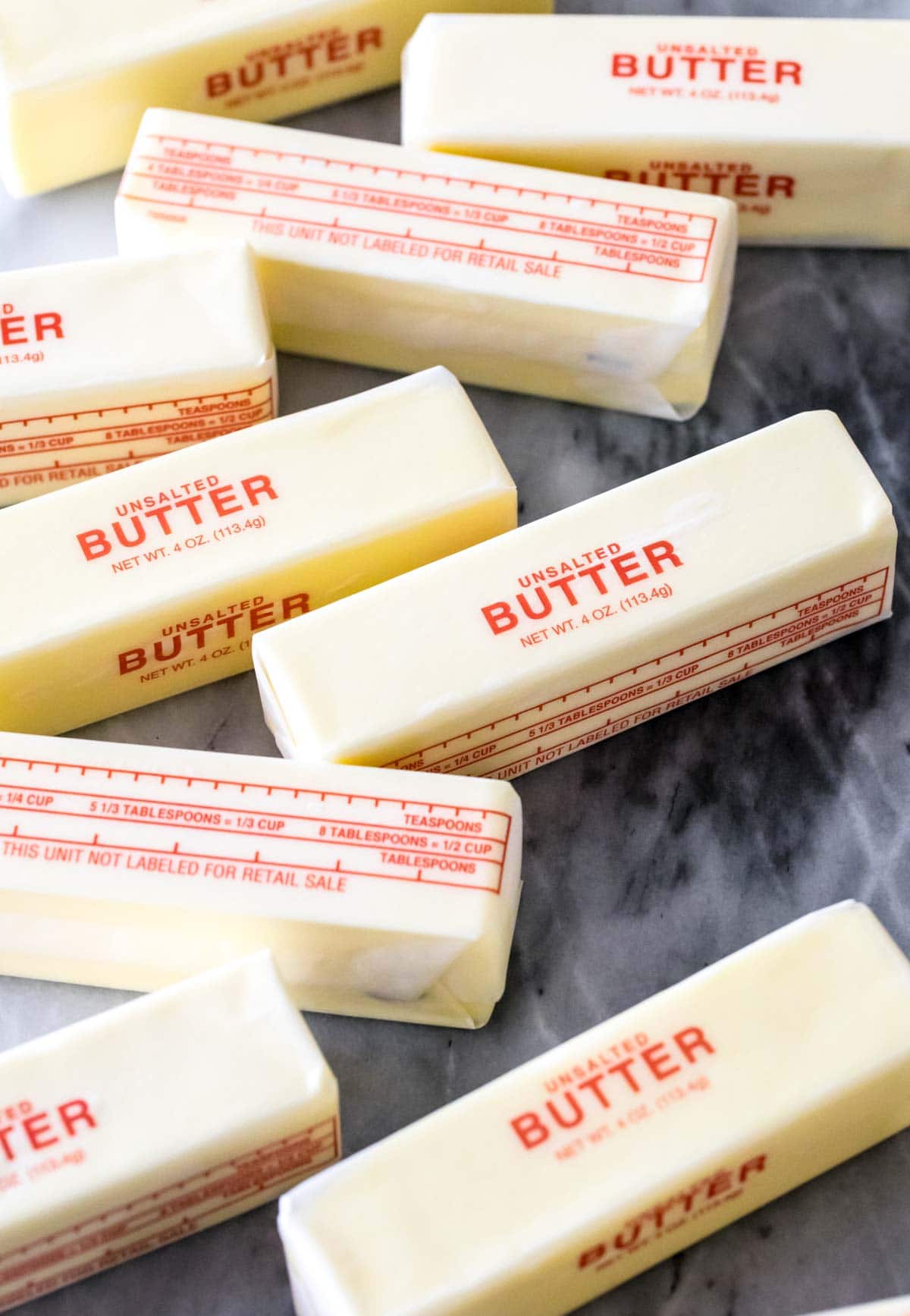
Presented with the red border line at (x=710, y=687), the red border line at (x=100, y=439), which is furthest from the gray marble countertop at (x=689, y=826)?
the red border line at (x=100, y=439)

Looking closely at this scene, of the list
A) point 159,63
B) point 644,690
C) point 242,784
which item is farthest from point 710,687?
point 159,63

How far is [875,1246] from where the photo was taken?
3.86ft

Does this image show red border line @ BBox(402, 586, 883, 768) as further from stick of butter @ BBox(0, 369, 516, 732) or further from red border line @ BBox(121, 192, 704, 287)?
red border line @ BBox(121, 192, 704, 287)

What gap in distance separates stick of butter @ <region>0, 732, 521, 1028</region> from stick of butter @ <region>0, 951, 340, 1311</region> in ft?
0.18

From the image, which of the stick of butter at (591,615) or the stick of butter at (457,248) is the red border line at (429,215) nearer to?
the stick of butter at (457,248)

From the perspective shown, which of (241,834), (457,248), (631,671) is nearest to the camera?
(241,834)

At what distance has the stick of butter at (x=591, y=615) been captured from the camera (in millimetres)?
1228

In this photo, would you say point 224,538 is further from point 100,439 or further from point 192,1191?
point 192,1191

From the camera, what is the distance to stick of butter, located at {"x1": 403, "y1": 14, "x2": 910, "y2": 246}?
1.46 meters

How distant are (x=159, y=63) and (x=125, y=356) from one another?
31 cm

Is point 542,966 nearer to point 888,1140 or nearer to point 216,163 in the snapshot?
point 888,1140

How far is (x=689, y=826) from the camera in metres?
1.33

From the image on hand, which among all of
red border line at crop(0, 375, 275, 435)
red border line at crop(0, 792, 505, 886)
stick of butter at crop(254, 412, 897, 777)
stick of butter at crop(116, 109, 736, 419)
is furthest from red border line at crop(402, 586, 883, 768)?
red border line at crop(0, 375, 275, 435)

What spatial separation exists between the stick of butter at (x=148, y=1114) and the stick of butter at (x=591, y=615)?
0.20 m
